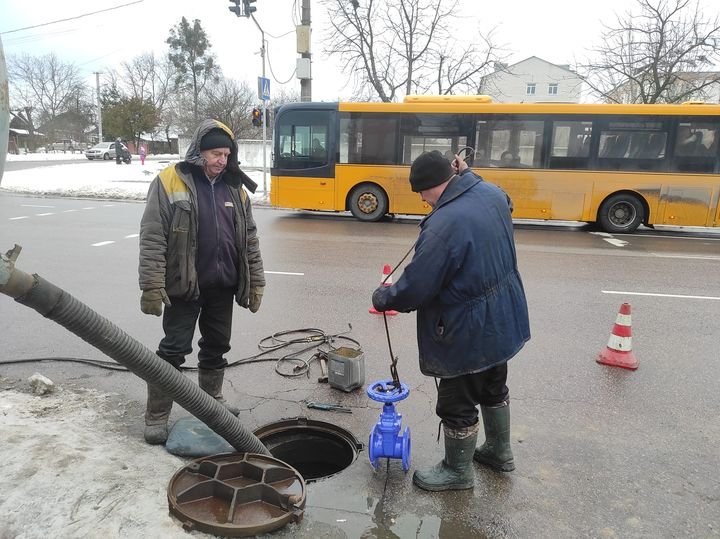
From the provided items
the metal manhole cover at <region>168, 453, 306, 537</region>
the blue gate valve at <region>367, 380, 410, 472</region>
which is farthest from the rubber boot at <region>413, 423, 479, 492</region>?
Answer: the metal manhole cover at <region>168, 453, 306, 537</region>

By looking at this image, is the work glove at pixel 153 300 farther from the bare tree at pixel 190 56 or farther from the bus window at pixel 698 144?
the bare tree at pixel 190 56

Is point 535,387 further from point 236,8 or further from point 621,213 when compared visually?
point 236,8

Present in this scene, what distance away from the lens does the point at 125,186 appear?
67.7 ft

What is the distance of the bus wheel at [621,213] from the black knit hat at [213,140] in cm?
1123

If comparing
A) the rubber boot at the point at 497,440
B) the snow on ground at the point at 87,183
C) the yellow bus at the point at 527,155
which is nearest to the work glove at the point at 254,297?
the rubber boot at the point at 497,440

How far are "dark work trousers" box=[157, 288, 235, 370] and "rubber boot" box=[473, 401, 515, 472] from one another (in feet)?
5.45

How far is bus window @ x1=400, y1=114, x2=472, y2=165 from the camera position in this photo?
40.6 ft

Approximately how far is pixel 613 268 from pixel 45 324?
789cm

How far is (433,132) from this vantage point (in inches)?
495

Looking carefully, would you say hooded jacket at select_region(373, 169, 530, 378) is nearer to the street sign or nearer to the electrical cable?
the electrical cable

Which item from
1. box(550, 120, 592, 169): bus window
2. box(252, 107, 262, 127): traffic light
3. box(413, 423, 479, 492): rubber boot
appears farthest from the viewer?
box(252, 107, 262, 127): traffic light

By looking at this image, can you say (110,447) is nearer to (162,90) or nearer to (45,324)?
(45,324)

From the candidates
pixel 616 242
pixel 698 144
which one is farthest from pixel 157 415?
pixel 698 144

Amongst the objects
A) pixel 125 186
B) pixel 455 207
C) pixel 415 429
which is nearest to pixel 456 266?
pixel 455 207
